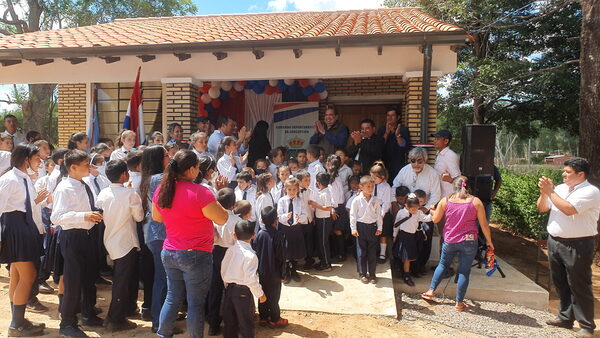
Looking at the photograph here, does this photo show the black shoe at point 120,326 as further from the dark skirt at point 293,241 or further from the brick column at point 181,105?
the brick column at point 181,105

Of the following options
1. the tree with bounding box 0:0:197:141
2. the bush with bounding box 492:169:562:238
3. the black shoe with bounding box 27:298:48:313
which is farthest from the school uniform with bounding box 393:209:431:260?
the tree with bounding box 0:0:197:141

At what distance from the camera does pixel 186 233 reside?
2967 mm

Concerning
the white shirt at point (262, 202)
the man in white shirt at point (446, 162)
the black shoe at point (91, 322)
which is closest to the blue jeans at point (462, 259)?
the man in white shirt at point (446, 162)

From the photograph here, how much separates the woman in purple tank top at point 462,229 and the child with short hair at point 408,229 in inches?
17.6

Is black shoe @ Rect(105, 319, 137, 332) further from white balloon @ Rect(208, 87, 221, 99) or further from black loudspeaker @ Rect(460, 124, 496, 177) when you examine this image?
white balloon @ Rect(208, 87, 221, 99)

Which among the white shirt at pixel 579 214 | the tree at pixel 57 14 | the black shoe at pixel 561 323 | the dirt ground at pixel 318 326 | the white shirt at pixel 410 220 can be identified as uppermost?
the tree at pixel 57 14

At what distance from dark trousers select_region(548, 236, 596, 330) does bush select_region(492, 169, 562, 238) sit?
4137mm

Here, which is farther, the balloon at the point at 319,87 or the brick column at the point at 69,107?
the brick column at the point at 69,107

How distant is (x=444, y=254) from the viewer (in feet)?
15.4

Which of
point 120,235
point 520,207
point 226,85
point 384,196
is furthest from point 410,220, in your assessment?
point 520,207

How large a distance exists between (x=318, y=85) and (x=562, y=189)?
5354mm

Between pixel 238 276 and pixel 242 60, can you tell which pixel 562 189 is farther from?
pixel 242 60

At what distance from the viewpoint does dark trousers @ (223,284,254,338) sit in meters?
3.29

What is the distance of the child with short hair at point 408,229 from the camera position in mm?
5129
